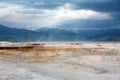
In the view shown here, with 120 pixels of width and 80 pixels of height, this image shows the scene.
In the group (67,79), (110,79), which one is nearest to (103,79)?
(110,79)

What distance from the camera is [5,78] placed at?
26.9 meters

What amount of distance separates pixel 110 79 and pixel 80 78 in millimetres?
2607

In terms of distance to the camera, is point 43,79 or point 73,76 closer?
point 43,79

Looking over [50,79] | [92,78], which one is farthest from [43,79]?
[92,78]

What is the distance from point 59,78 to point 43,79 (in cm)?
163

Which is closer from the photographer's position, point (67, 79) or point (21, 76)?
point (67, 79)

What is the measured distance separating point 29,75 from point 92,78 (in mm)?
5997

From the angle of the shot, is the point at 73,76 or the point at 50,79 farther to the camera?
the point at 73,76

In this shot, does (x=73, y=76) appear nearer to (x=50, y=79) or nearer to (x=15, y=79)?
(x=50, y=79)

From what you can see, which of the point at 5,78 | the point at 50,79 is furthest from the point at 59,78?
the point at 5,78

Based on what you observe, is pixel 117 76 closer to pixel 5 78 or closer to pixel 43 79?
pixel 43 79

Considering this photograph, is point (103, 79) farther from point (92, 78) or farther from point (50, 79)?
point (50, 79)

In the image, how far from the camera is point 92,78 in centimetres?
2720

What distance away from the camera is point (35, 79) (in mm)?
26766
